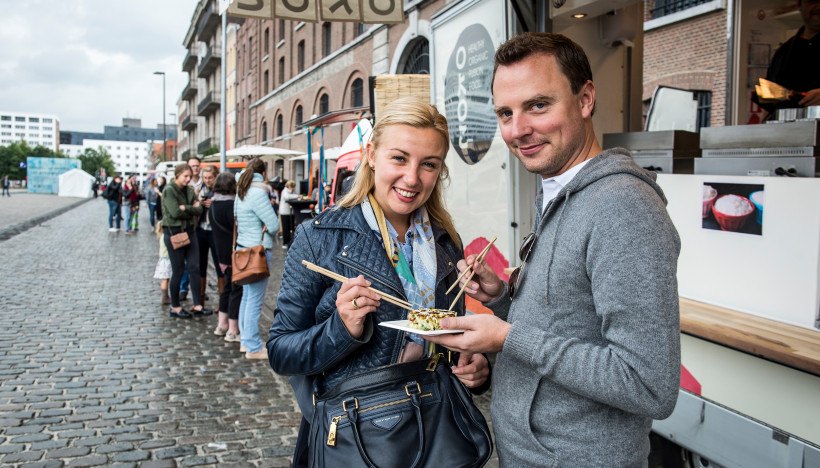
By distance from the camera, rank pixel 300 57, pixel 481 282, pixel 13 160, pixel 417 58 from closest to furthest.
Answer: pixel 481 282 < pixel 417 58 < pixel 300 57 < pixel 13 160

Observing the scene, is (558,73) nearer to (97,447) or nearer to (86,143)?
(97,447)

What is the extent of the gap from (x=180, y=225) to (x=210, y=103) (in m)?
51.8

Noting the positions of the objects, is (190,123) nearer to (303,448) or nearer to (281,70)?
(281,70)

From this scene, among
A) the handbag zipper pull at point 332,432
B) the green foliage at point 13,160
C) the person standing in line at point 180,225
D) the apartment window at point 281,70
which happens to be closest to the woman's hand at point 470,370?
the handbag zipper pull at point 332,432

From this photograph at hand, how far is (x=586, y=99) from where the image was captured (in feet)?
5.32

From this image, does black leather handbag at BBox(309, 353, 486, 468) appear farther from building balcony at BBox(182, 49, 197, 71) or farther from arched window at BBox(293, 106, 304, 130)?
building balcony at BBox(182, 49, 197, 71)

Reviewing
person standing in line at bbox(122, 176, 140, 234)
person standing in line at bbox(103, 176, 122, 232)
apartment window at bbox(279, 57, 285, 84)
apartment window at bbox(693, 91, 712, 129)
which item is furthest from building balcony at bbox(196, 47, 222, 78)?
apartment window at bbox(693, 91, 712, 129)

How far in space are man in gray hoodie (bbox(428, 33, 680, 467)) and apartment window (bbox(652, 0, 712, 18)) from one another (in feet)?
46.9

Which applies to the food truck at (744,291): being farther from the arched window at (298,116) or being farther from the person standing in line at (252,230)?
the arched window at (298,116)

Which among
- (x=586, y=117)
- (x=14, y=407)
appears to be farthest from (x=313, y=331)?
(x=14, y=407)

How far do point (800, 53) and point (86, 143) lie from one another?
20757 cm

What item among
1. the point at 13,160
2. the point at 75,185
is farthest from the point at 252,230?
the point at 13,160

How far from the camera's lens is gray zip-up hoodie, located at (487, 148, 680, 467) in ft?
4.39

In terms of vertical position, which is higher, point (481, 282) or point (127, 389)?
point (481, 282)
